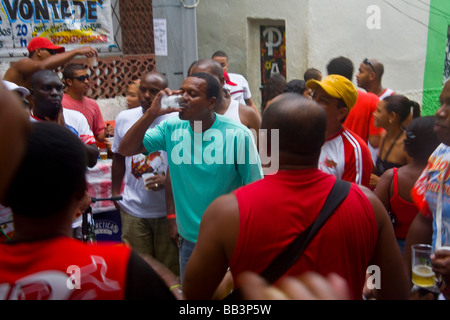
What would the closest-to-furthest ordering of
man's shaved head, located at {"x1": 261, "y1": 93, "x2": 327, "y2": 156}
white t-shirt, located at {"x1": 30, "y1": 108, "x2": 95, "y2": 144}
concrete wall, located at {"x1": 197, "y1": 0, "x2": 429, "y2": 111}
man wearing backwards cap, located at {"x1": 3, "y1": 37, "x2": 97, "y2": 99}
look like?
man's shaved head, located at {"x1": 261, "y1": 93, "x2": 327, "y2": 156}
white t-shirt, located at {"x1": 30, "y1": 108, "x2": 95, "y2": 144}
man wearing backwards cap, located at {"x1": 3, "y1": 37, "x2": 97, "y2": 99}
concrete wall, located at {"x1": 197, "y1": 0, "x2": 429, "y2": 111}

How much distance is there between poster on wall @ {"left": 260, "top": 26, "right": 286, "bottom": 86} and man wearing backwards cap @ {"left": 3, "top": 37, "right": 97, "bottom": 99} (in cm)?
561

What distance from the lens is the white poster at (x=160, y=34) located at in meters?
6.08

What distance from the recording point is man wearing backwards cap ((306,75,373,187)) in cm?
358

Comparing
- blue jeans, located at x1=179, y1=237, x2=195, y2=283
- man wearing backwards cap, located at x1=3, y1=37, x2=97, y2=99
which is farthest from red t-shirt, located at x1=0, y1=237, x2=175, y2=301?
man wearing backwards cap, located at x1=3, y1=37, x2=97, y2=99

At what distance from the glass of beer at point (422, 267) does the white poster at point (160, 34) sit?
4183 millimetres

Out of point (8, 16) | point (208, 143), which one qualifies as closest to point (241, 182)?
point (208, 143)

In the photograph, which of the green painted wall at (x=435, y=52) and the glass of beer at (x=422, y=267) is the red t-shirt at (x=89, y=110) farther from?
the green painted wall at (x=435, y=52)

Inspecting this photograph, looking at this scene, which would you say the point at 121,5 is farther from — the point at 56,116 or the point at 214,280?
the point at 214,280

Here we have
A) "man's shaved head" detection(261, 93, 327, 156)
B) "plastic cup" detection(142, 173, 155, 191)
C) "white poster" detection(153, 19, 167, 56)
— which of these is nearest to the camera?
"man's shaved head" detection(261, 93, 327, 156)


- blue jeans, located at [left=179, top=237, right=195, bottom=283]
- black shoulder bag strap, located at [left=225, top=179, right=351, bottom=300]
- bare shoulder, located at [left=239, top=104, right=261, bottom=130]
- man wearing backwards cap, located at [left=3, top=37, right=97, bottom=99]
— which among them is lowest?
blue jeans, located at [left=179, top=237, right=195, bottom=283]

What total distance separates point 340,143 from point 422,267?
1.11 meters

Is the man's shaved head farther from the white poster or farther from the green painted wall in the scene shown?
the green painted wall

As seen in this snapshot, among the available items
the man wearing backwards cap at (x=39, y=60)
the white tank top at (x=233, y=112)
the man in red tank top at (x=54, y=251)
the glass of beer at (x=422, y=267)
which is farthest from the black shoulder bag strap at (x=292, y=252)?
the man wearing backwards cap at (x=39, y=60)

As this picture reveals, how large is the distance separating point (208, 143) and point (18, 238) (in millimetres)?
2086
